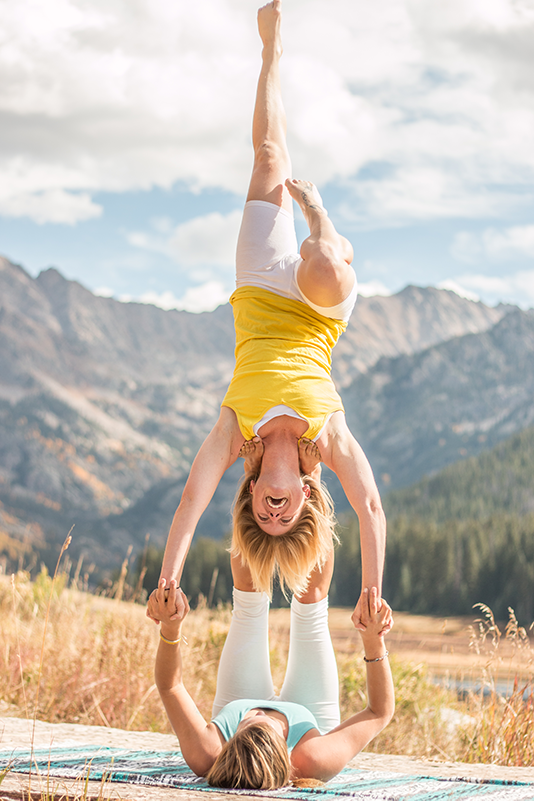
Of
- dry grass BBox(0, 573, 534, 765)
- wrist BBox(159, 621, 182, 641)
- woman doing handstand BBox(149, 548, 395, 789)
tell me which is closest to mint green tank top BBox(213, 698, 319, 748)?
woman doing handstand BBox(149, 548, 395, 789)

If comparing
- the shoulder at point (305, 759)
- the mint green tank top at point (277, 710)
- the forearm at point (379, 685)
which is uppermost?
the forearm at point (379, 685)

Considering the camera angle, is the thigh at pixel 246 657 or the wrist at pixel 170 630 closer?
the wrist at pixel 170 630

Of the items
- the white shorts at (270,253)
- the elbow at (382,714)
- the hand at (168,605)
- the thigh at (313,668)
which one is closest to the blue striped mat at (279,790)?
the elbow at (382,714)

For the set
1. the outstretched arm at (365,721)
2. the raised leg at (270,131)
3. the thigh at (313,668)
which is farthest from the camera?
the raised leg at (270,131)

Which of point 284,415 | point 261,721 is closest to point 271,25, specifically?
point 284,415

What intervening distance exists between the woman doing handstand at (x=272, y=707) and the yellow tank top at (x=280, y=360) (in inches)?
40.6

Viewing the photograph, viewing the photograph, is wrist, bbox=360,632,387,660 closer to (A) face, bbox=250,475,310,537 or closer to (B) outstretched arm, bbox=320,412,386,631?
(B) outstretched arm, bbox=320,412,386,631

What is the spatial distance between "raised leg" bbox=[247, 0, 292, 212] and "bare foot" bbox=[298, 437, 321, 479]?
175 centimetres

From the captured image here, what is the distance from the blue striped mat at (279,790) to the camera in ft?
10.2

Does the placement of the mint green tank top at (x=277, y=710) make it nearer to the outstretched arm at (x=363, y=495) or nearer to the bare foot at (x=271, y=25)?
the outstretched arm at (x=363, y=495)

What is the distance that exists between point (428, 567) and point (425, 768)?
79497 millimetres

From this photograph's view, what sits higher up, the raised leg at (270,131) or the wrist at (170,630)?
the raised leg at (270,131)

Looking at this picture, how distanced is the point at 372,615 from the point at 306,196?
2.59 meters

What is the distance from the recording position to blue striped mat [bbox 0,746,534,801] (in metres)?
3.10
